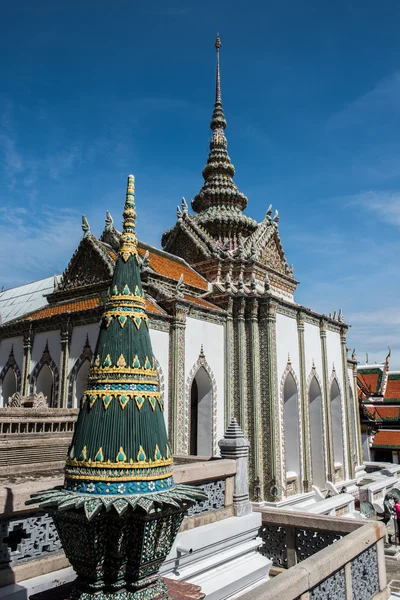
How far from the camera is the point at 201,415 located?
15758 millimetres

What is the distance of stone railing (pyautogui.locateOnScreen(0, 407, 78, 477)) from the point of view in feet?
28.6

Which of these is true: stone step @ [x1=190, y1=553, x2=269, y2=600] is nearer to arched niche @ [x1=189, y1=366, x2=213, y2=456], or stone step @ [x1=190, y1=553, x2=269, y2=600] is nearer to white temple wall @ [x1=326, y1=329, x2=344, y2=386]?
arched niche @ [x1=189, y1=366, x2=213, y2=456]

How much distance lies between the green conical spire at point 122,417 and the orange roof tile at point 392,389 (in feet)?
111

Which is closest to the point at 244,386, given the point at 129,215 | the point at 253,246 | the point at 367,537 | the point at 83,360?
the point at 83,360

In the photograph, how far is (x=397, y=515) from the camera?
13.8 metres

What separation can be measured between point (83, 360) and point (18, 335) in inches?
148

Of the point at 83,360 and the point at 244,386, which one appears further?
the point at 244,386

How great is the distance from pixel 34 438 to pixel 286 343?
32.4 feet

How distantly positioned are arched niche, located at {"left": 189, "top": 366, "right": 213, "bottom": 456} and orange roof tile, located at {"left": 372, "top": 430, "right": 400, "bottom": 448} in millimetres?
19176

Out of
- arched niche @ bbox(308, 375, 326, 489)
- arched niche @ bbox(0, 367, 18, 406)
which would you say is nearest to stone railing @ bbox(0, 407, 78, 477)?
arched niche @ bbox(0, 367, 18, 406)

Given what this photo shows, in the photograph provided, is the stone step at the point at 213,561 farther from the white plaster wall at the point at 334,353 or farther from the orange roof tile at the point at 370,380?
the orange roof tile at the point at 370,380

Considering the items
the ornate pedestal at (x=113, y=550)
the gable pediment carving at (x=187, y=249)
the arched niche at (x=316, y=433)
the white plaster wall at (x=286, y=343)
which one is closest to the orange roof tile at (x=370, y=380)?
the arched niche at (x=316, y=433)

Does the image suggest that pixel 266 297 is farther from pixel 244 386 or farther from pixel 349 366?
pixel 349 366

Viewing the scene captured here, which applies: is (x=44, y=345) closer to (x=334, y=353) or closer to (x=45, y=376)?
(x=45, y=376)
